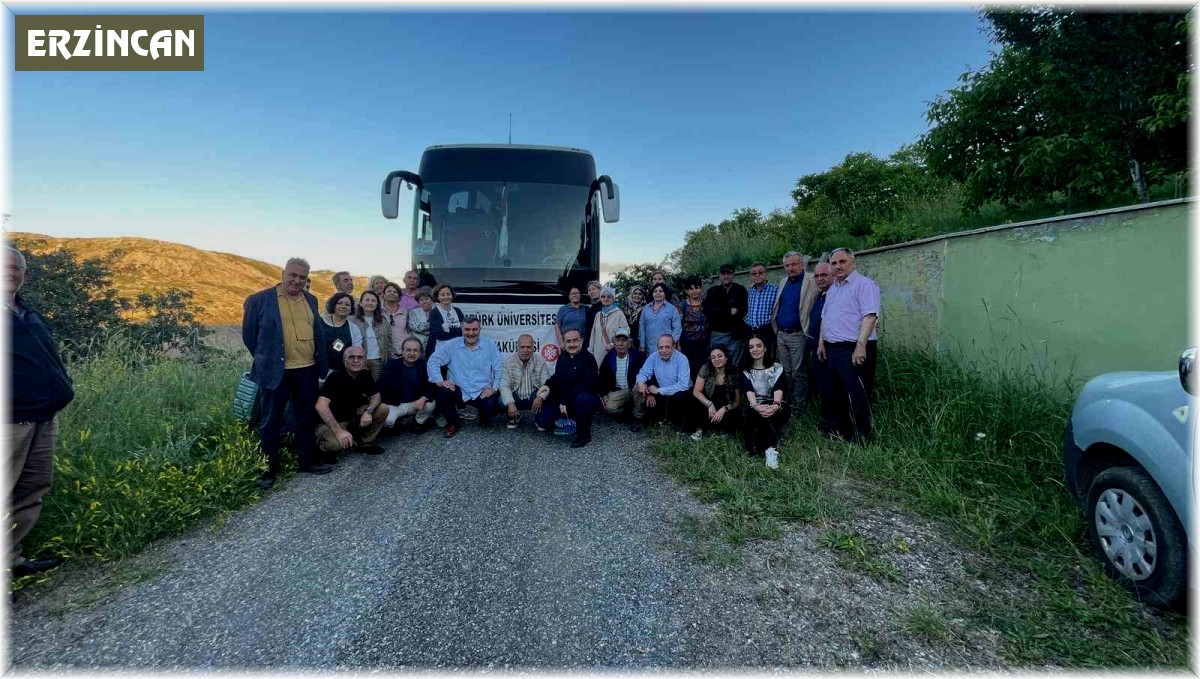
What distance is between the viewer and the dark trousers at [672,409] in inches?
229

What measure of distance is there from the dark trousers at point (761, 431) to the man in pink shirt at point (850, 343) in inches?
22.8

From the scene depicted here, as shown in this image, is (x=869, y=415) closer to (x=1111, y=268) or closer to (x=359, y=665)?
(x=1111, y=268)

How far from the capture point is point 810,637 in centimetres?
236

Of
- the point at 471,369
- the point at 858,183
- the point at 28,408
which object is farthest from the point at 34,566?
the point at 858,183

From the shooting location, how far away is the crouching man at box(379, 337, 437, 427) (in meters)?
5.75

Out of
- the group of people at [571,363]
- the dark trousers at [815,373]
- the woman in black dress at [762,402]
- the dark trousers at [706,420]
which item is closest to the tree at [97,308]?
the group of people at [571,363]

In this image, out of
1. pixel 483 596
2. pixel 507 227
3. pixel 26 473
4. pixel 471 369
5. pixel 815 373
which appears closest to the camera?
pixel 483 596

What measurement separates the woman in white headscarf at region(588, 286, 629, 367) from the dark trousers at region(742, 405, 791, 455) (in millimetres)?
2202

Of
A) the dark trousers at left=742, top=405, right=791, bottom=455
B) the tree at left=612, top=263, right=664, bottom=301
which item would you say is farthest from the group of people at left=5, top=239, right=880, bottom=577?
the tree at left=612, top=263, right=664, bottom=301

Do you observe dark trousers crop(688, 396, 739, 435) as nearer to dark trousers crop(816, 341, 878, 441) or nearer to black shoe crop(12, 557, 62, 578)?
dark trousers crop(816, 341, 878, 441)

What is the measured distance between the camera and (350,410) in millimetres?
5195

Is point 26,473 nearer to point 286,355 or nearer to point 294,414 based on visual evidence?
point 286,355

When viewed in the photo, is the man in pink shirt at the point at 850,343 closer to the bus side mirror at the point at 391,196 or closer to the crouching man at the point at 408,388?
the crouching man at the point at 408,388

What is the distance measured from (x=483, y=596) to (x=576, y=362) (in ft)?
11.8
